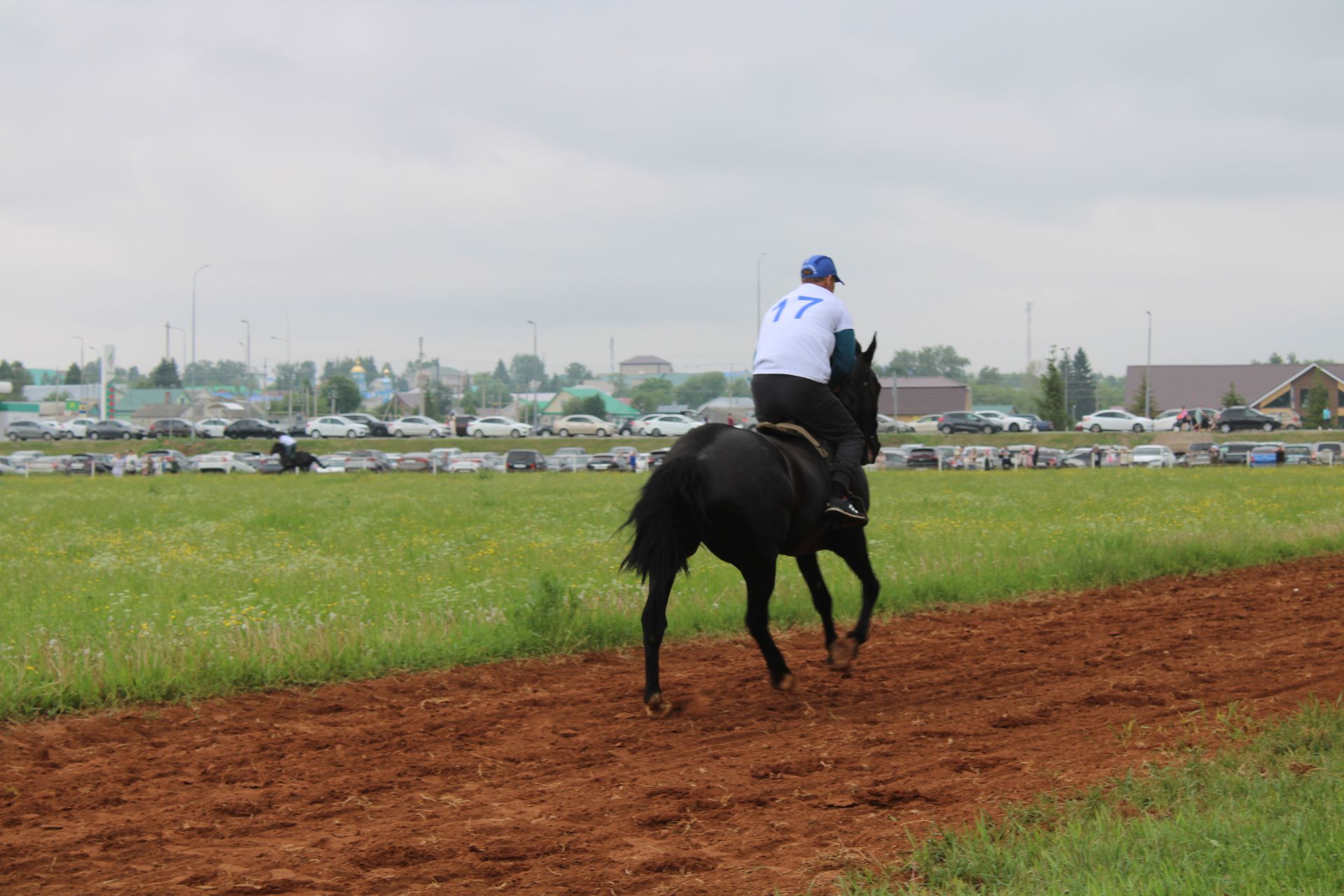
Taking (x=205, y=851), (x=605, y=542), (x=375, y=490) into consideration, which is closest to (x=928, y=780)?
(x=205, y=851)

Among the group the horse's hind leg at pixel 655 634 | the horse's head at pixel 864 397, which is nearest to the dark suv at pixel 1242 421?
the horse's head at pixel 864 397

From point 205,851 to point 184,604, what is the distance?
613cm

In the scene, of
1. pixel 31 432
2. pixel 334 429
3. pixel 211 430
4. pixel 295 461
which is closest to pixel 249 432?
pixel 211 430

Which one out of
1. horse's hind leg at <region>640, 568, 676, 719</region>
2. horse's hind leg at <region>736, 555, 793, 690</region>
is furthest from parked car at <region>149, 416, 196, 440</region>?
horse's hind leg at <region>640, 568, 676, 719</region>

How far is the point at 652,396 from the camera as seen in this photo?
161250mm

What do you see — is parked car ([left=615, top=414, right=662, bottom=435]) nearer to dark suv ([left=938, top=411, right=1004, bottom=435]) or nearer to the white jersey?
dark suv ([left=938, top=411, right=1004, bottom=435])

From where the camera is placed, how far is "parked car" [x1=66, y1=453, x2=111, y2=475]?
58844 mm

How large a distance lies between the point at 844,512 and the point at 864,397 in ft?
4.51

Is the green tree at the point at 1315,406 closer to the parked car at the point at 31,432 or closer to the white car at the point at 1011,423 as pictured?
the white car at the point at 1011,423

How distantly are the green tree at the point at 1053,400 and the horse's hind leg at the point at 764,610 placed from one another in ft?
301

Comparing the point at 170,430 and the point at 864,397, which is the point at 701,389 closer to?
the point at 170,430

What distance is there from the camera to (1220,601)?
11.3 meters

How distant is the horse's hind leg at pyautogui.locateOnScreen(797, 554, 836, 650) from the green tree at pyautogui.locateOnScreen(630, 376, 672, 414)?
449ft

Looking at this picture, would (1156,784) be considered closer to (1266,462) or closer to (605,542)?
(605,542)
